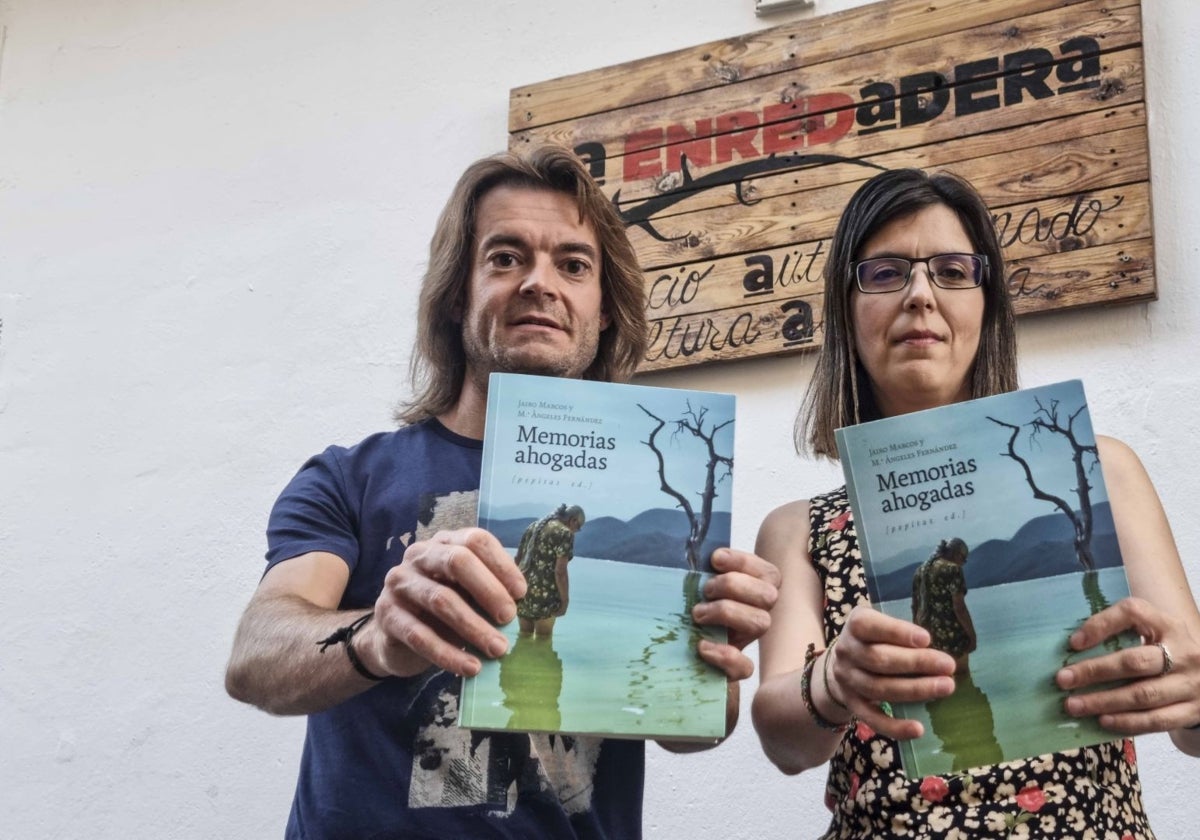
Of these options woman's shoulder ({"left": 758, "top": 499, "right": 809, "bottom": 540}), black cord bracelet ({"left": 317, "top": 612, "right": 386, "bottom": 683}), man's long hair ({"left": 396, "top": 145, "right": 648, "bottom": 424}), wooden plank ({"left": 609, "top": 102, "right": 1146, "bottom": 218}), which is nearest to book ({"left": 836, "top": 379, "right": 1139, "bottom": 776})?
woman's shoulder ({"left": 758, "top": 499, "right": 809, "bottom": 540})

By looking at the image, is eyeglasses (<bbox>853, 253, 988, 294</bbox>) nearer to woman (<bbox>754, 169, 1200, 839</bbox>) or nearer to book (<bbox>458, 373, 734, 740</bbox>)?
woman (<bbox>754, 169, 1200, 839</bbox>)

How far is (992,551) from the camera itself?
1.36 meters

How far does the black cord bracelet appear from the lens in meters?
1.54

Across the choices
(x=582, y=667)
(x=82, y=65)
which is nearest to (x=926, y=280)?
(x=582, y=667)

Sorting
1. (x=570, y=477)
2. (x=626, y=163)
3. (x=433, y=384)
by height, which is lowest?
(x=570, y=477)

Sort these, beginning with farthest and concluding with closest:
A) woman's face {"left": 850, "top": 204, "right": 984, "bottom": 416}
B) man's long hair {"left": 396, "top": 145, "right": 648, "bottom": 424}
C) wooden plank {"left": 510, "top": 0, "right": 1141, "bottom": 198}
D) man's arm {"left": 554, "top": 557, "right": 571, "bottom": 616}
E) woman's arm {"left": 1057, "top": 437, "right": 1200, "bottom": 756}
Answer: wooden plank {"left": 510, "top": 0, "right": 1141, "bottom": 198}, man's long hair {"left": 396, "top": 145, "right": 648, "bottom": 424}, woman's face {"left": 850, "top": 204, "right": 984, "bottom": 416}, man's arm {"left": 554, "top": 557, "right": 571, "bottom": 616}, woman's arm {"left": 1057, "top": 437, "right": 1200, "bottom": 756}

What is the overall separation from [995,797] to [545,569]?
0.52m

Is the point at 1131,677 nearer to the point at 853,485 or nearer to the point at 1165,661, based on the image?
the point at 1165,661

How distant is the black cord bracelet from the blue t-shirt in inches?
4.6

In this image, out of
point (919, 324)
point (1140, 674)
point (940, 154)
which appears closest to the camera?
point (1140, 674)

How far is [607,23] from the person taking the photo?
3.09 m

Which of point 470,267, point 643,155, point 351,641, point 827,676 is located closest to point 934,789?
point 827,676

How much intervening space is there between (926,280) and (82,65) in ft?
8.70

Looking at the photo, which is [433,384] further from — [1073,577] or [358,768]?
[1073,577]
